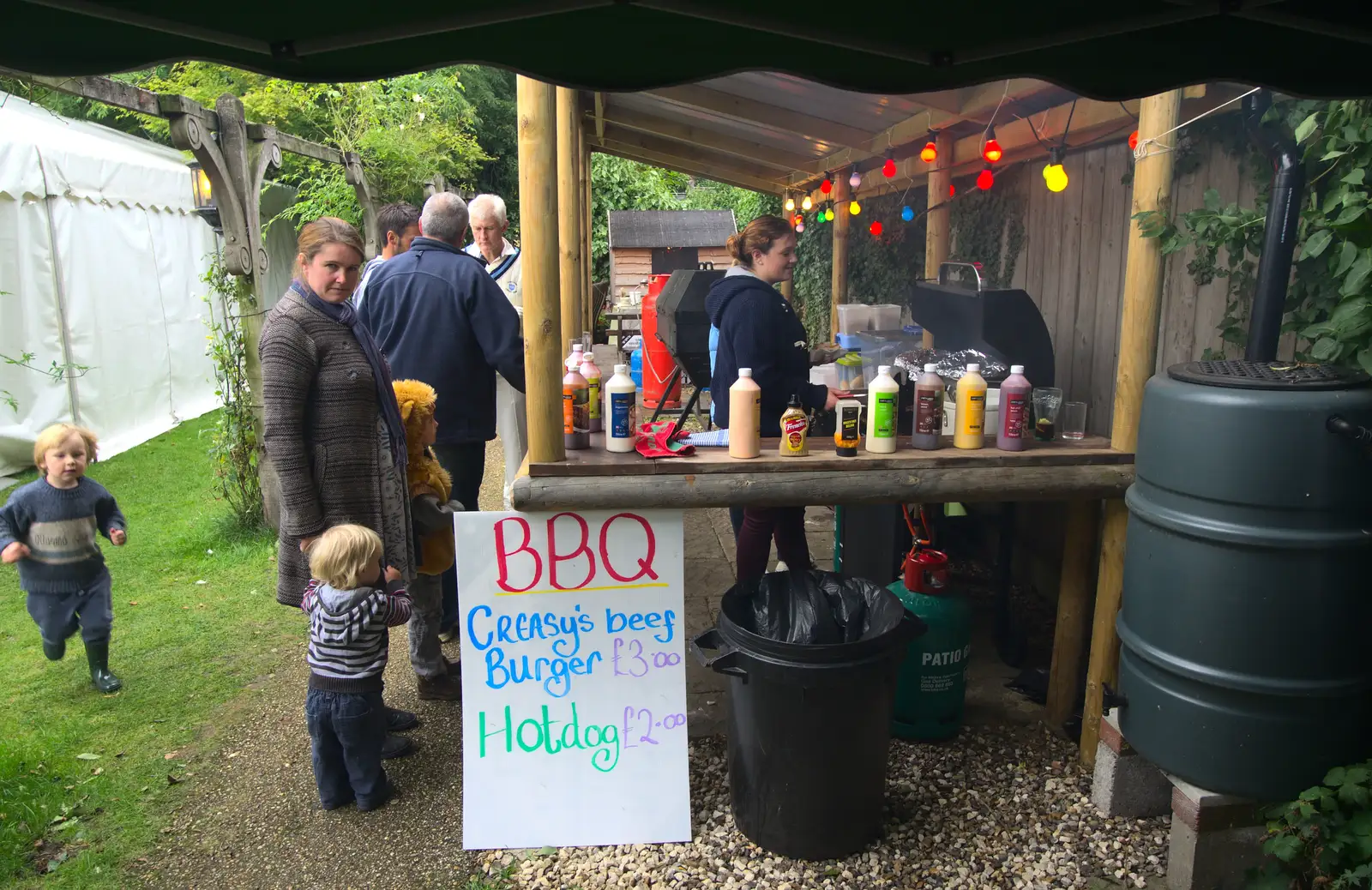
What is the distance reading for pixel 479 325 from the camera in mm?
3795

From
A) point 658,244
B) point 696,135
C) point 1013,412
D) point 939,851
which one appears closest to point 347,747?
point 939,851

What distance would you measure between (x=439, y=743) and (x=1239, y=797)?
2593 millimetres

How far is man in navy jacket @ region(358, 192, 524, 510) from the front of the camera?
12.4 ft

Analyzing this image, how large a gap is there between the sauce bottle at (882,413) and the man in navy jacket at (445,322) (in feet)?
4.95

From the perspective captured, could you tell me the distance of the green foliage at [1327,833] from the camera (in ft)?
7.34

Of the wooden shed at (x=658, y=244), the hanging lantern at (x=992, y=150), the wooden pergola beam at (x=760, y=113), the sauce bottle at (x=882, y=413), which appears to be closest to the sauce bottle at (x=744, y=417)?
the sauce bottle at (x=882, y=413)

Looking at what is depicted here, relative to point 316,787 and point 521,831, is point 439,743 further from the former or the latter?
point 521,831

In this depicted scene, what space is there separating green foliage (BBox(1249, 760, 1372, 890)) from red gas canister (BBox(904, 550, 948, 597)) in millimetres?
1198

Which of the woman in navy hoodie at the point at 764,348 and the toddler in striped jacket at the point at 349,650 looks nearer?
the toddler in striped jacket at the point at 349,650

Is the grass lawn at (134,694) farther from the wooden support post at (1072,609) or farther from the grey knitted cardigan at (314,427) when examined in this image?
Answer: the wooden support post at (1072,609)

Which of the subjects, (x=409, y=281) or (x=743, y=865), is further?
(x=409, y=281)

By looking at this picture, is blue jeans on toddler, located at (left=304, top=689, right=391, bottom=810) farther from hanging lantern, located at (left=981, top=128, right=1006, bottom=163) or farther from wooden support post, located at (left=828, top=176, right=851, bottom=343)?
wooden support post, located at (left=828, top=176, right=851, bottom=343)

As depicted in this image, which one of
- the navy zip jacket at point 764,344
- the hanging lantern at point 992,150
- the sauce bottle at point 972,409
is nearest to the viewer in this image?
the sauce bottle at point 972,409

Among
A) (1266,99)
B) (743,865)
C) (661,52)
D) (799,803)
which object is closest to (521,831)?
(743,865)
